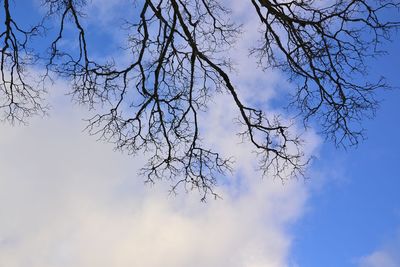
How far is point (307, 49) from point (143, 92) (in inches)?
90.3

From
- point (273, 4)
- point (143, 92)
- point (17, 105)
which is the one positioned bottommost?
point (17, 105)

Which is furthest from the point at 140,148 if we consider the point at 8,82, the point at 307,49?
the point at 307,49

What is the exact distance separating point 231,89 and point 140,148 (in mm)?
1585

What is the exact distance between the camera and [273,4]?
6.75 m

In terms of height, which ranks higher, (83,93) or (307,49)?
(307,49)

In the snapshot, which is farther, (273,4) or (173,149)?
(173,149)

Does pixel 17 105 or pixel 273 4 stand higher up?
pixel 273 4

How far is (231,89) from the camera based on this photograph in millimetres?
6902

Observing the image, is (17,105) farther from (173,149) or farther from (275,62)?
(275,62)

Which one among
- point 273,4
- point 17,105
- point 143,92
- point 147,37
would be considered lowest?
point 17,105

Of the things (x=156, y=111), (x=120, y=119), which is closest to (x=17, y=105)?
(x=120, y=119)

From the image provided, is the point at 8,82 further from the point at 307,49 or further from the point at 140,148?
the point at 307,49

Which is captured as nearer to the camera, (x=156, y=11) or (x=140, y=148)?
(x=156, y=11)

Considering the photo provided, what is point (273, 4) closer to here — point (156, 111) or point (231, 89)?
point (231, 89)
